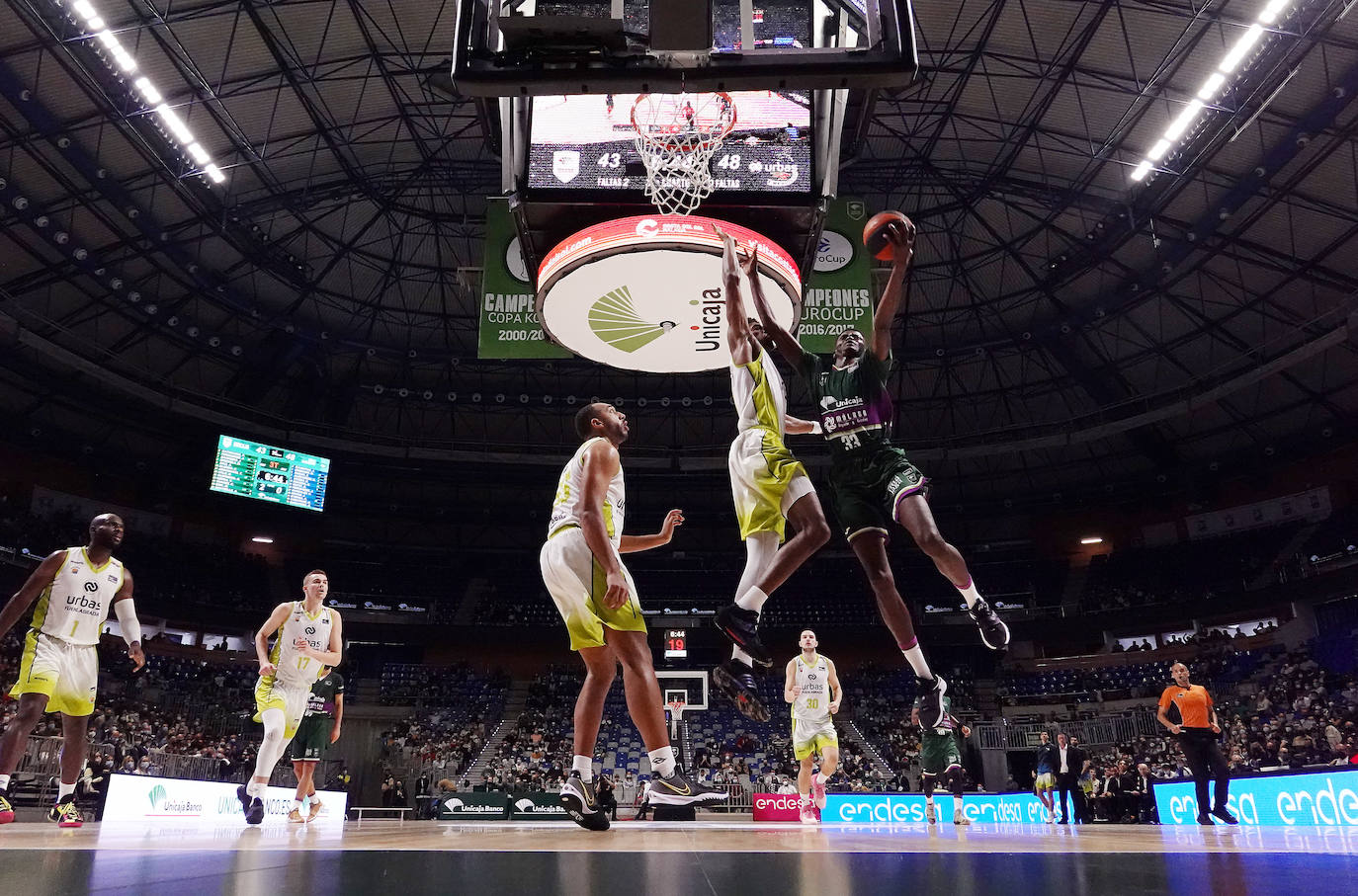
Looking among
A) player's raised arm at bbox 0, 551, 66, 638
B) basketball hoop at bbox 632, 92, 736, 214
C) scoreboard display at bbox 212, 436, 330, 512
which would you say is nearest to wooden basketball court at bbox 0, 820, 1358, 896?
player's raised arm at bbox 0, 551, 66, 638

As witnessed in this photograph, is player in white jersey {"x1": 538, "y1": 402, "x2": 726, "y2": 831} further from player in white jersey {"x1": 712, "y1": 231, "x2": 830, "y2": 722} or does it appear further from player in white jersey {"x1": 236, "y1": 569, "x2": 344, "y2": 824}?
player in white jersey {"x1": 236, "y1": 569, "x2": 344, "y2": 824}

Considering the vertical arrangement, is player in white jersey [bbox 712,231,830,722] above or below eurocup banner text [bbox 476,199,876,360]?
below

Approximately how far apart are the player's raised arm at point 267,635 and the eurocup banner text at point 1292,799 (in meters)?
10.5

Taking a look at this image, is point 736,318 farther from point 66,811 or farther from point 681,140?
point 66,811

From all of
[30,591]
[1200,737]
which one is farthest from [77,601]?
[1200,737]

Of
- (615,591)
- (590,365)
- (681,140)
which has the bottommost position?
(615,591)

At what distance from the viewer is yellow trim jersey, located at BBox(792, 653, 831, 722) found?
10312 millimetres

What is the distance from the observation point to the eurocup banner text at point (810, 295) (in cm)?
1122

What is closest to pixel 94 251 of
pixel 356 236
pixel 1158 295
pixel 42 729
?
pixel 356 236

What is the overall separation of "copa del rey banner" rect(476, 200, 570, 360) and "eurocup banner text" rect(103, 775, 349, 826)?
6195mm

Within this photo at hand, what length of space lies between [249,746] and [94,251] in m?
12.4

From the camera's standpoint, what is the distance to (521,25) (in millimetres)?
4148

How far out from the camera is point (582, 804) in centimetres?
482

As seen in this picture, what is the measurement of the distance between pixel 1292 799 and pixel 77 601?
12.9m
